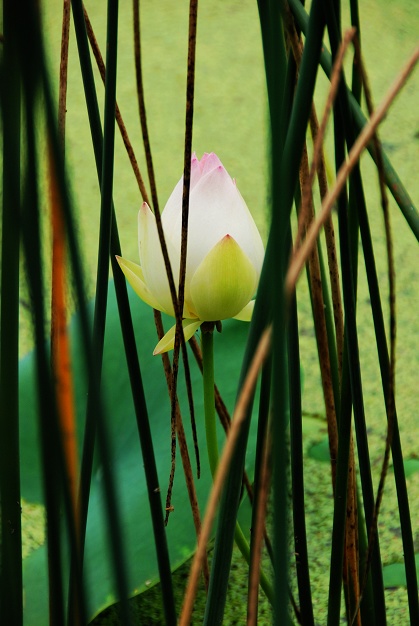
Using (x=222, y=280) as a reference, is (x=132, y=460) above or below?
below

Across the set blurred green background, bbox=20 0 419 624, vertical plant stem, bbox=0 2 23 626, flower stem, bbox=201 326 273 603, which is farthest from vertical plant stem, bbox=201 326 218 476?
blurred green background, bbox=20 0 419 624

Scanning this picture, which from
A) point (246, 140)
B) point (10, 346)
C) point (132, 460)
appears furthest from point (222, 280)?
point (246, 140)

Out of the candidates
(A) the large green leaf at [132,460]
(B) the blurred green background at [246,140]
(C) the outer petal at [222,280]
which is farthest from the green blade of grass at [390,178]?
(B) the blurred green background at [246,140]

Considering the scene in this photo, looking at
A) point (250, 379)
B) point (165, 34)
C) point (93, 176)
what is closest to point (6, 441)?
point (250, 379)

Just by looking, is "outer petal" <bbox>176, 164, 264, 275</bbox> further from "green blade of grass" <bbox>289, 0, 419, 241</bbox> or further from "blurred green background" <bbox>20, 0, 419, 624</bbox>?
"blurred green background" <bbox>20, 0, 419, 624</bbox>

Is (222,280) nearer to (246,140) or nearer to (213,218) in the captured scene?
(213,218)

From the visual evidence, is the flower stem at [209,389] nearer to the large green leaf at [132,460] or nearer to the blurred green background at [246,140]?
the large green leaf at [132,460]
